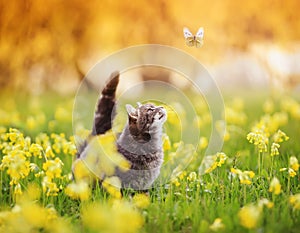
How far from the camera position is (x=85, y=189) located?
9.32 feet

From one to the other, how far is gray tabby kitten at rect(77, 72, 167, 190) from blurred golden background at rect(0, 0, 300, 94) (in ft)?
12.8

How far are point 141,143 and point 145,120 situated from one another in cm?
22

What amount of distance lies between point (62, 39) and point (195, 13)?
2.45m

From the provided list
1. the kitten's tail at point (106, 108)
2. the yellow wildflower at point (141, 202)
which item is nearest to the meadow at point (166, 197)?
the yellow wildflower at point (141, 202)

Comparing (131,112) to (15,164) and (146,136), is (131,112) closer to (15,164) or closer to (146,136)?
(146,136)

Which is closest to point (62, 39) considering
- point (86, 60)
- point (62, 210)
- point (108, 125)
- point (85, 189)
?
point (86, 60)

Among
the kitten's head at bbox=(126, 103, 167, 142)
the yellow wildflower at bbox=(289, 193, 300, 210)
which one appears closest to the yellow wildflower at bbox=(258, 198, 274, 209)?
the yellow wildflower at bbox=(289, 193, 300, 210)

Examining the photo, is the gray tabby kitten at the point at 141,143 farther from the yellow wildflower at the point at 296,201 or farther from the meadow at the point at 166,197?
the yellow wildflower at the point at 296,201

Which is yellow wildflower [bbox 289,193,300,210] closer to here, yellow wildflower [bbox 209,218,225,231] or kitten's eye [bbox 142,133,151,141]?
yellow wildflower [bbox 209,218,225,231]

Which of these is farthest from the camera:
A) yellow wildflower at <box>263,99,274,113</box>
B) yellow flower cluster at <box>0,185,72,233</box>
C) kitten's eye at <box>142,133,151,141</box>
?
yellow wildflower at <box>263,99,274,113</box>

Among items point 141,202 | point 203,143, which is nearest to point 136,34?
point 203,143

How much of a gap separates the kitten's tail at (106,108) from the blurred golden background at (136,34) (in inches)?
145

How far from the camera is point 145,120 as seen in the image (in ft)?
11.9

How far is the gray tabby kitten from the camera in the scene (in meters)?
3.62
